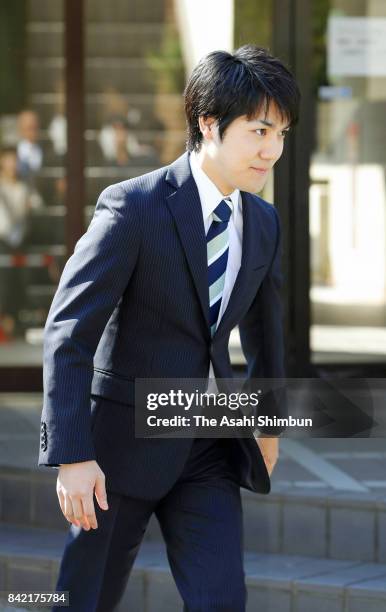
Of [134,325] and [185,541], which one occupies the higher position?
[134,325]

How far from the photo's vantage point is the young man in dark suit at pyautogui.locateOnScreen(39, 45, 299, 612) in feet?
9.12

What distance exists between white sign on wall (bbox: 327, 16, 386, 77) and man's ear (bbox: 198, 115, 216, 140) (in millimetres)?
4026

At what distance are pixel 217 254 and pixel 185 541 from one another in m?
0.66

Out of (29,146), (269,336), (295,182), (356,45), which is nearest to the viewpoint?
(269,336)

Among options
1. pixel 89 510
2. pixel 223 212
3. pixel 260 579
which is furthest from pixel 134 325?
pixel 260 579

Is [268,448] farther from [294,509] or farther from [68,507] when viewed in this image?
[294,509]

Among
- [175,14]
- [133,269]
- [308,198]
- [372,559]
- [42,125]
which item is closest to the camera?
[133,269]

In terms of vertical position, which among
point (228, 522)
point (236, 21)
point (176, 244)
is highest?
point (236, 21)

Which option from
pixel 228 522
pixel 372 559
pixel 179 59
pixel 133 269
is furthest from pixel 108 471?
pixel 179 59

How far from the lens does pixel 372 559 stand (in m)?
4.55

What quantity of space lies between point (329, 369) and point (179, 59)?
225 cm

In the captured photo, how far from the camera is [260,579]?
4281mm

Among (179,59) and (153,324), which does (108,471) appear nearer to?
(153,324)

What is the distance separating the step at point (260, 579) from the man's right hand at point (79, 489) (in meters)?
1.61
